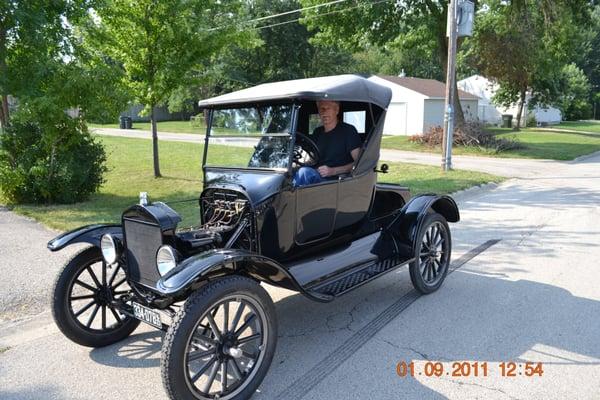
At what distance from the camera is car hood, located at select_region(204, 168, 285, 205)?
3.70m

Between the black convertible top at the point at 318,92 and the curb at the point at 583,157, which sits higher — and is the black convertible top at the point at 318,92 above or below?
above

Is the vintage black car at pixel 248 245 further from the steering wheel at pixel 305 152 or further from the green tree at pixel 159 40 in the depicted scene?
the green tree at pixel 159 40

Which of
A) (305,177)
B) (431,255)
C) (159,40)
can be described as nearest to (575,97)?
(159,40)

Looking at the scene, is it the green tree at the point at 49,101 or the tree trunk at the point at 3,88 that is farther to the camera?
the tree trunk at the point at 3,88

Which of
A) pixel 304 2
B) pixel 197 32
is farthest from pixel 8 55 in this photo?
pixel 304 2

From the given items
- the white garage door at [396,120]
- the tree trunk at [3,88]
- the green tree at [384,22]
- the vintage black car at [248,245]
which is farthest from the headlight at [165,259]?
the white garage door at [396,120]

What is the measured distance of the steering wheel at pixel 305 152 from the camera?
14.1 ft

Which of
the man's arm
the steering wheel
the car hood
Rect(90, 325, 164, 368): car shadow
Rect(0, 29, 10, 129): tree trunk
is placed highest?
Rect(0, 29, 10, 129): tree trunk

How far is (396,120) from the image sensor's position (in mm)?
32188

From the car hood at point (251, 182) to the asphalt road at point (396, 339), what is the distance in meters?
1.21

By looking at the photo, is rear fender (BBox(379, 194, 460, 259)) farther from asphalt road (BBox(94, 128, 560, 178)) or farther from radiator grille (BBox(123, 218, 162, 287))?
asphalt road (BBox(94, 128, 560, 178))

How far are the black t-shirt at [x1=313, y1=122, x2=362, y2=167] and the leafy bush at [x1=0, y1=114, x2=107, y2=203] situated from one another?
19.8 ft

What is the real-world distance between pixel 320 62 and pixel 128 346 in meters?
43.0

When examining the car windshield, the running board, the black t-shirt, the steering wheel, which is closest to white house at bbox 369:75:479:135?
the black t-shirt
